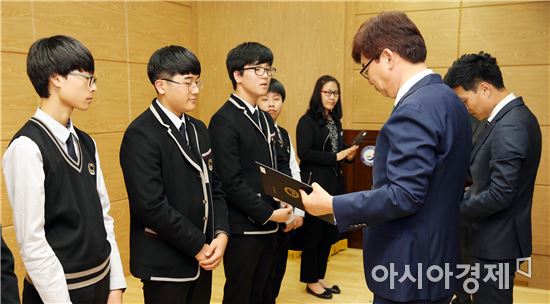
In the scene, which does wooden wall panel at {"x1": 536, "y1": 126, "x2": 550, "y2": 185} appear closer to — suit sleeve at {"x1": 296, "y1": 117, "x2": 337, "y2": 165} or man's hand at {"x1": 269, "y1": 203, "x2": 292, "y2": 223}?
suit sleeve at {"x1": 296, "y1": 117, "x2": 337, "y2": 165}

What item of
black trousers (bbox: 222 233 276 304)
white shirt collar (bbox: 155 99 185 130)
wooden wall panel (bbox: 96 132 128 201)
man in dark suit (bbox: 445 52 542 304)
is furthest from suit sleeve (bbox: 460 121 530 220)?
wooden wall panel (bbox: 96 132 128 201)

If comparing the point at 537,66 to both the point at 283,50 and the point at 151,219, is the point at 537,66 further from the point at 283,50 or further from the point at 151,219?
the point at 151,219

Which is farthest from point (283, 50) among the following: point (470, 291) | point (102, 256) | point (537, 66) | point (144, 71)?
point (102, 256)

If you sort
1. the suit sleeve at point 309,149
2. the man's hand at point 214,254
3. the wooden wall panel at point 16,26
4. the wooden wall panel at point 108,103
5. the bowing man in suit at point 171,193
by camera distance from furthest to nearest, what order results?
1. the wooden wall panel at point 108,103
2. the suit sleeve at point 309,149
3. the wooden wall panel at point 16,26
4. the man's hand at point 214,254
5. the bowing man in suit at point 171,193

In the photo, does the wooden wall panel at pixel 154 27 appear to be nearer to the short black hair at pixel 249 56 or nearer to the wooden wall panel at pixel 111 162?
the wooden wall panel at pixel 111 162

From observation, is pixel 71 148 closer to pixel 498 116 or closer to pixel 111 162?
pixel 498 116

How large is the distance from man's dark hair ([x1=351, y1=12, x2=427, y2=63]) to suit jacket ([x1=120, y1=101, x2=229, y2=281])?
0.87 m

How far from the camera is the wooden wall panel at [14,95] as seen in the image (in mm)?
2748

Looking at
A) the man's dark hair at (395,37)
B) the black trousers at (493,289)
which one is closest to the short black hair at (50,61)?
the man's dark hair at (395,37)

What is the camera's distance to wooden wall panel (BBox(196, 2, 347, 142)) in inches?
164

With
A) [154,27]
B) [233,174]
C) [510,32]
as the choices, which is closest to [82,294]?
[233,174]

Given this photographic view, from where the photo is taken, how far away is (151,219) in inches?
68.5

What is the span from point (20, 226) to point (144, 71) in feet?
8.65

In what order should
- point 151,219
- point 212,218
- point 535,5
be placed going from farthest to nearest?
1. point 535,5
2. point 212,218
3. point 151,219
